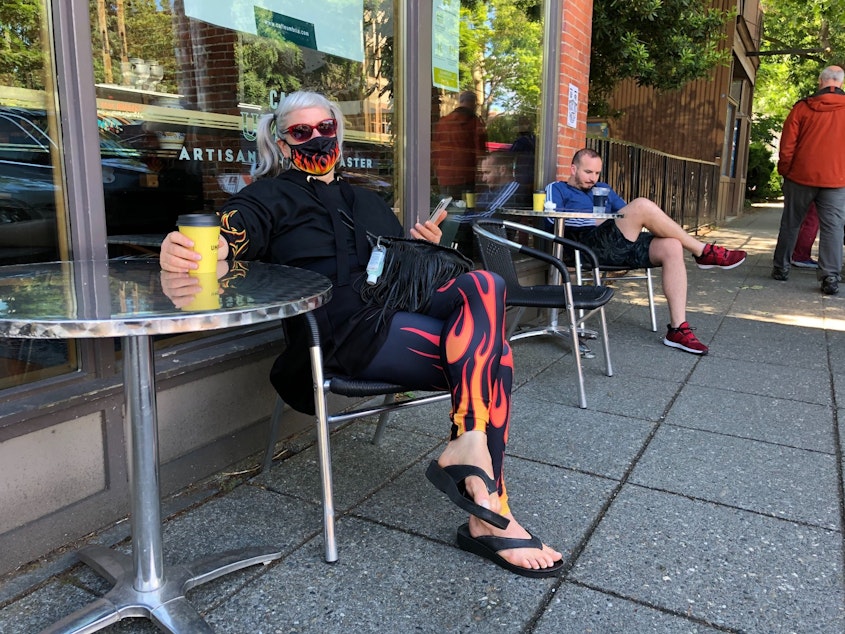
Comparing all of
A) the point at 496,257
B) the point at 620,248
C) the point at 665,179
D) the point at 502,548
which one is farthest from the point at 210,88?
the point at 665,179

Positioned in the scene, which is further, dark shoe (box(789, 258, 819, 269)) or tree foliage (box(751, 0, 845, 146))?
tree foliage (box(751, 0, 845, 146))

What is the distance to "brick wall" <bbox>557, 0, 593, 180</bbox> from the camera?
5.10m

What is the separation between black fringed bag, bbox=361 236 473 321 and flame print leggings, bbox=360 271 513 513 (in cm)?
4

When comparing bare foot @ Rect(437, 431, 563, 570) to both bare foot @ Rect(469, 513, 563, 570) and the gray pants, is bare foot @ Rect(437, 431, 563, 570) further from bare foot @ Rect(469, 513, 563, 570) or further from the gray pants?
the gray pants

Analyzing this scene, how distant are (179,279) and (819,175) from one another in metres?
6.42

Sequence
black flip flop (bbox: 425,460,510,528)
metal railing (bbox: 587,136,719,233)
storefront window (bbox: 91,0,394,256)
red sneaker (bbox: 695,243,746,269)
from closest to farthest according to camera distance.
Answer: black flip flop (bbox: 425,460,510,528) → storefront window (bbox: 91,0,394,256) → red sneaker (bbox: 695,243,746,269) → metal railing (bbox: 587,136,719,233)

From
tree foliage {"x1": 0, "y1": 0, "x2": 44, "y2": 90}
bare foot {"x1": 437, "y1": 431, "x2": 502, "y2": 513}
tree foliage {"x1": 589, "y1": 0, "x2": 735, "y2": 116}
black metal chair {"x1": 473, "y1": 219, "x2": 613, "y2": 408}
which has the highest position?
tree foliage {"x1": 589, "y1": 0, "x2": 735, "y2": 116}

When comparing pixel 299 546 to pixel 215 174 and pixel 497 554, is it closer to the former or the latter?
pixel 497 554

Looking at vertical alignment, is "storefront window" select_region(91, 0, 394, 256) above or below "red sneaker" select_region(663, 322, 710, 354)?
above

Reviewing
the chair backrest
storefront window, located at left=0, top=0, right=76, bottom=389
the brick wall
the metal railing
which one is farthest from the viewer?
the metal railing

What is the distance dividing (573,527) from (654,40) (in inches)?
257

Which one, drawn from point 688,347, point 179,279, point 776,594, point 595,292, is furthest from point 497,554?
point 688,347

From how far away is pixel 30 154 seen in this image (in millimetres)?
2164

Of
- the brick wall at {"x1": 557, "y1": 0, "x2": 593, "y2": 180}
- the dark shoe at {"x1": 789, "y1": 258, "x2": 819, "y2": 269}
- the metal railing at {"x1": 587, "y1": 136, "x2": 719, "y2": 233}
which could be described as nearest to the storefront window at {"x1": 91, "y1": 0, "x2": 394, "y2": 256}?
the brick wall at {"x1": 557, "y1": 0, "x2": 593, "y2": 180}
